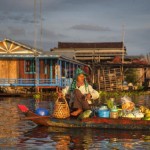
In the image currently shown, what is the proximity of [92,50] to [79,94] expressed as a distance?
40184 mm

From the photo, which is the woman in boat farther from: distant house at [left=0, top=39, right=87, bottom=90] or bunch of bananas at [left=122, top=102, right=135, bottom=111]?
distant house at [left=0, top=39, right=87, bottom=90]

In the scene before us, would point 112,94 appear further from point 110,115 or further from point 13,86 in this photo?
point 110,115

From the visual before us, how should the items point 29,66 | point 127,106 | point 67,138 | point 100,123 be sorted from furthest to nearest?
point 29,66 → point 127,106 → point 100,123 → point 67,138

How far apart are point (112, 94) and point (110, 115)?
18667 millimetres

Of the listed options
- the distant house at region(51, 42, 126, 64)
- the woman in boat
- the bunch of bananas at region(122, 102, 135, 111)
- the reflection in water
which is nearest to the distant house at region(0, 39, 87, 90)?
the reflection in water

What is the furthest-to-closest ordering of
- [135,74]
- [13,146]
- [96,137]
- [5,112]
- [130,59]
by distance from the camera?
[130,59] → [135,74] → [5,112] → [96,137] → [13,146]

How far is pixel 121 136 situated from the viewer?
11453mm

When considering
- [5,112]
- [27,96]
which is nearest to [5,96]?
[27,96]

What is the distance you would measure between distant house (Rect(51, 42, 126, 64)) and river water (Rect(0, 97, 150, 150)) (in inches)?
1392

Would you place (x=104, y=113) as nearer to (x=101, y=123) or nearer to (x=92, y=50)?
(x=101, y=123)

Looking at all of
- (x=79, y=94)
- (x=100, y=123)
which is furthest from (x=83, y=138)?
(x=79, y=94)

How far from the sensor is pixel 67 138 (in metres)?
11.1

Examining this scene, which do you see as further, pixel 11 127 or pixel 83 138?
pixel 11 127

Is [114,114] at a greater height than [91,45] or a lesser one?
lesser
